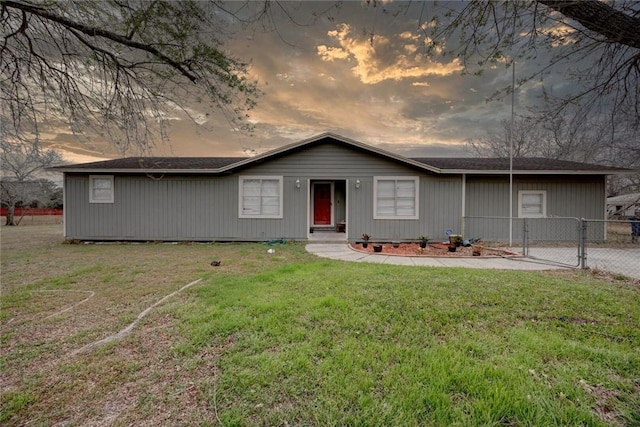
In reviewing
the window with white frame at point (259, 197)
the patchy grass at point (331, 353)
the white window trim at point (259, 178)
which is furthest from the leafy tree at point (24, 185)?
the patchy grass at point (331, 353)

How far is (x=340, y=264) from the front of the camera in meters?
5.97

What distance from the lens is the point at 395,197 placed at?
9.73 m

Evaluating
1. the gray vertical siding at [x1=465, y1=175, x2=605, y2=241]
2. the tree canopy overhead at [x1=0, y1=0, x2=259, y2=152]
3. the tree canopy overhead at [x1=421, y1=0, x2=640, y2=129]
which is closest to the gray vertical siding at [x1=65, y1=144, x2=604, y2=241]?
the gray vertical siding at [x1=465, y1=175, x2=605, y2=241]

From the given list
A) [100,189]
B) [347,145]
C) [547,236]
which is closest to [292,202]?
[347,145]

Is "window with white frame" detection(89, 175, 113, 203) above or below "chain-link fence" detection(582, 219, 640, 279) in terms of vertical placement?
above

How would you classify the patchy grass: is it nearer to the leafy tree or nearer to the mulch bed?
the mulch bed

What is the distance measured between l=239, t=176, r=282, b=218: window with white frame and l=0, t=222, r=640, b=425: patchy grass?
18.3 feet

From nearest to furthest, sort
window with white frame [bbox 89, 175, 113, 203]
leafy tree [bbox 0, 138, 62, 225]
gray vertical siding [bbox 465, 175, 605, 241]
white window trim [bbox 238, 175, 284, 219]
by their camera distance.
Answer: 1. gray vertical siding [bbox 465, 175, 605, 241]
2. white window trim [bbox 238, 175, 284, 219]
3. window with white frame [bbox 89, 175, 113, 203]
4. leafy tree [bbox 0, 138, 62, 225]

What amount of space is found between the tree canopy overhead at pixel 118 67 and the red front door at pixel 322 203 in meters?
7.39

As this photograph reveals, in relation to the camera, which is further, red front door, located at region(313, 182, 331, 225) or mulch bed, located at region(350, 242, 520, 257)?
red front door, located at region(313, 182, 331, 225)

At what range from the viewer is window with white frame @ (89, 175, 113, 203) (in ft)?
33.1

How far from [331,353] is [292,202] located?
25.5 feet

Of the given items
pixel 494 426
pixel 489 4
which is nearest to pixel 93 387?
pixel 494 426

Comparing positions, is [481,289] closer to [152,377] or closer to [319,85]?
[152,377]
